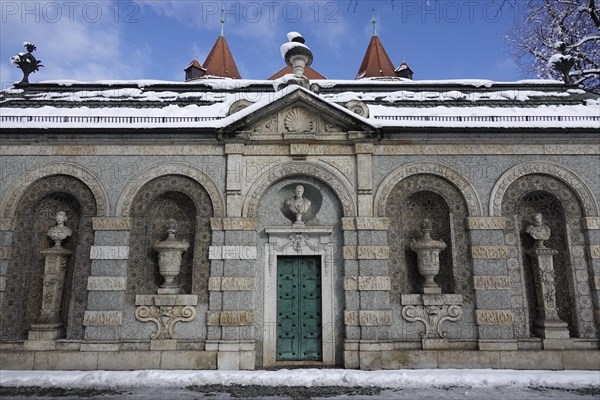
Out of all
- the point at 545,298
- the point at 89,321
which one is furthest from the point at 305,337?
the point at 545,298

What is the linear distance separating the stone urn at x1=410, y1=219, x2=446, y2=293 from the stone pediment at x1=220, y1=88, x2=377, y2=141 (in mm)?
2657

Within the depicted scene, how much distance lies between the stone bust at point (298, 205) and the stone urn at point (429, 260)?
8.43 ft

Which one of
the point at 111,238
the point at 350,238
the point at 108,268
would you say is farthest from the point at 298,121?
the point at 108,268

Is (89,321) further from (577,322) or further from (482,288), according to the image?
(577,322)

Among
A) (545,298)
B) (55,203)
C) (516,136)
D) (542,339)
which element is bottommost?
(542,339)

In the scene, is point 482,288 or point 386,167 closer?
point 482,288

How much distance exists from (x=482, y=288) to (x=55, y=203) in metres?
9.70

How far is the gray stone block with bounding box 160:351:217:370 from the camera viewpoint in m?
8.67

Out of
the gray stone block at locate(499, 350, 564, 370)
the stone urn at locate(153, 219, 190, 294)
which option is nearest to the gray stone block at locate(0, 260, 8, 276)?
the stone urn at locate(153, 219, 190, 294)

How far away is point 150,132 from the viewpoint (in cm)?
953

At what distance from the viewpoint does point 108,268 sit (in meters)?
9.10

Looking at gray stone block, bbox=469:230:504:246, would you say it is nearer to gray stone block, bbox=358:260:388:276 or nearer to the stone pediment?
gray stone block, bbox=358:260:388:276

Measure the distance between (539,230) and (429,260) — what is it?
2.51m

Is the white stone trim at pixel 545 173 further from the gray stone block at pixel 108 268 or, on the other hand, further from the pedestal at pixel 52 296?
the pedestal at pixel 52 296
